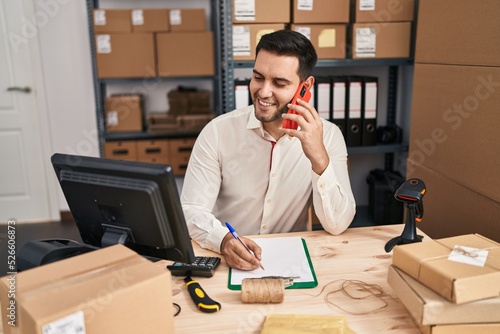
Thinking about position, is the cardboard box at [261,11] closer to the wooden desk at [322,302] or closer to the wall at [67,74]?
the wooden desk at [322,302]

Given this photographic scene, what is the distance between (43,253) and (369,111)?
2.15 meters

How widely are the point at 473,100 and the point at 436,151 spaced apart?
0.31 m

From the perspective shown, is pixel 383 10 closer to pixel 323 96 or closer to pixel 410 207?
pixel 323 96

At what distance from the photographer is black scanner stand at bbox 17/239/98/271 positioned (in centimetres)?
100

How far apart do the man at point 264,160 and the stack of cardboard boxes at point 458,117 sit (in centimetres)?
38

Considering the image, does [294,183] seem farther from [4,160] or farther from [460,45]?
[4,160]

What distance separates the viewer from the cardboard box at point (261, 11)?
2324 millimetres

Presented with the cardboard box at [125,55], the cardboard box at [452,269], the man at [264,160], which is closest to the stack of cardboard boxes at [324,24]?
the man at [264,160]

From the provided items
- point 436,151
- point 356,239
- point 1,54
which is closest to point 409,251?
point 356,239

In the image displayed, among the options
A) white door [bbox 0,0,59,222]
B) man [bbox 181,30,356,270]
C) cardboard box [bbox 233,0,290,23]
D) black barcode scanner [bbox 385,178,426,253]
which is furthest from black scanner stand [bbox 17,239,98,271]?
white door [bbox 0,0,59,222]

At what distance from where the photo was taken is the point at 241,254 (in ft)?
3.95

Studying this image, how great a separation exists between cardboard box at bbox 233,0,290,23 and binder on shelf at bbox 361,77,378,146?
65 centimetres

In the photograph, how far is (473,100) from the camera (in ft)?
4.82

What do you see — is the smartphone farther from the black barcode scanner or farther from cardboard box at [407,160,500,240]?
cardboard box at [407,160,500,240]
